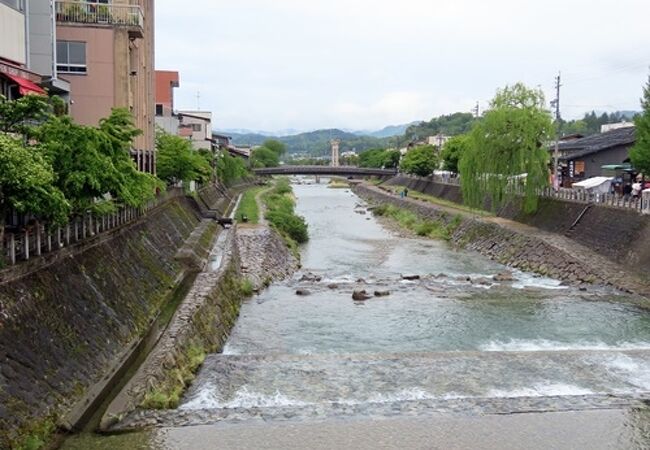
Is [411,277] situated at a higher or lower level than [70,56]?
lower

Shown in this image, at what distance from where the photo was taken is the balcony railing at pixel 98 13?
28281mm

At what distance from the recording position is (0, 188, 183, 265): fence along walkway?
44.6ft

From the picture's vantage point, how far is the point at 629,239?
30594mm

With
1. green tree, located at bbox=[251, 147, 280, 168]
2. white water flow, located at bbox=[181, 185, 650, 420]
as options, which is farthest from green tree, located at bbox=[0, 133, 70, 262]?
green tree, located at bbox=[251, 147, 280, 168]

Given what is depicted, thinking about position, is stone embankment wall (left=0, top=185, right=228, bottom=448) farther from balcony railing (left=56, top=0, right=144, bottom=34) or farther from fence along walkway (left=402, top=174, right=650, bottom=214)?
fence along walkway (left=402, top=174, right=650, bottom=214)

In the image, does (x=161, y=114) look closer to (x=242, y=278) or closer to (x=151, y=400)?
(x=242, y=278)

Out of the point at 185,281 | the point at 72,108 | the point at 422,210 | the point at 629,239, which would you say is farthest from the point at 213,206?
the point at 629,239

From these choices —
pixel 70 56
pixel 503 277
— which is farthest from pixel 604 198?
pixel 70 56

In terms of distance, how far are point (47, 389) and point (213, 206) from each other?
152 ft

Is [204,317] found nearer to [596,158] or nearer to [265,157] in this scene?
[596,158]

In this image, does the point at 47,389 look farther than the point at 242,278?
No

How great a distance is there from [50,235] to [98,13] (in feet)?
58.6

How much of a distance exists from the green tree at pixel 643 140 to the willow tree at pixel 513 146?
329 inches

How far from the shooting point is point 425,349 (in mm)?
20078
